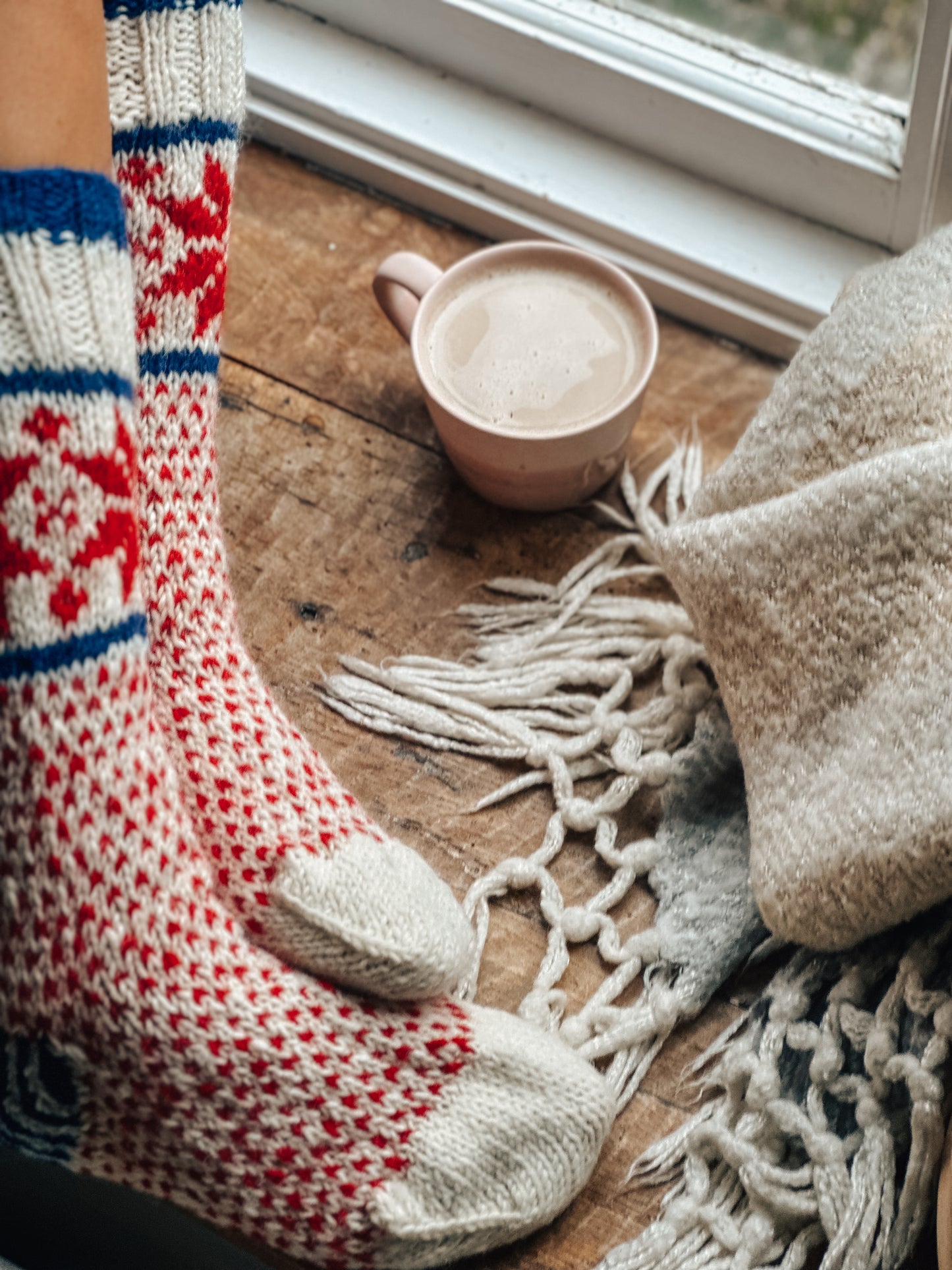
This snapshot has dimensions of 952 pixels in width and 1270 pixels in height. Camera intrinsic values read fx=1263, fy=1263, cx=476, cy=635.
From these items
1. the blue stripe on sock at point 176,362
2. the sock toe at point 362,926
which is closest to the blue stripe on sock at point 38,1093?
the sock toe at point 362,926

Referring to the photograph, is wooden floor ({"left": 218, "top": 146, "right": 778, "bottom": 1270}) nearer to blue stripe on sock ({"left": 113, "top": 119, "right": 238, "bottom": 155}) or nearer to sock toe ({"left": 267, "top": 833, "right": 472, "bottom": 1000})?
sock toe ({"left": 267, "top": 833, "right": 472, "bottom": 1000})

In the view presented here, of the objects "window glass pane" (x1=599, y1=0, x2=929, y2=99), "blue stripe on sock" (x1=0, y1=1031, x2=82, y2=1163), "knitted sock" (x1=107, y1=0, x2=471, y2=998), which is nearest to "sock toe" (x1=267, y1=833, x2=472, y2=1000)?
"knitted sock" (x1=107, y1=0, x2=471, y2=998)

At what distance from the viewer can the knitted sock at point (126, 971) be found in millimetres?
519

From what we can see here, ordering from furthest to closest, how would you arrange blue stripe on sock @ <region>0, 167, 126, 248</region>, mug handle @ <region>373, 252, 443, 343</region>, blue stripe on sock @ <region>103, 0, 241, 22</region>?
mug handle @ <region>373, 252, 443, 343</region>, blue stripe on sock @ <region>103, 0, 241, 22</region>, blue stripe on sock @ <region>0, 167, 126, 248</region>

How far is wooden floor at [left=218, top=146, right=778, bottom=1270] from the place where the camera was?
25.9 inches

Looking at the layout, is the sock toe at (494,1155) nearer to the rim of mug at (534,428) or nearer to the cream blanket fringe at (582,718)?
the cream blanket fringe at (582,718)

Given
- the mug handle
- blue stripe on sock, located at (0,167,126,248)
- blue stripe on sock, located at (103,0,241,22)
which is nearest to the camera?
blue stripe on sock, located at (0,167,126,248)

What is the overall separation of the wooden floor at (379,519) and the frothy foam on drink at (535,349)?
0.31 feet

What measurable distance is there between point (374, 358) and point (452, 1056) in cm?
47

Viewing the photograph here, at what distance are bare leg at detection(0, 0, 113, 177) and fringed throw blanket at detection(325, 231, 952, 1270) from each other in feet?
1.04

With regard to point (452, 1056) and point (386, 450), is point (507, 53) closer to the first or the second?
point (386, 450)

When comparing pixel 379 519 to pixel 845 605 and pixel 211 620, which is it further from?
pixel 845 605

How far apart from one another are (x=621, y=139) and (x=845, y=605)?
1.50 ft

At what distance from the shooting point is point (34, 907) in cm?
53
